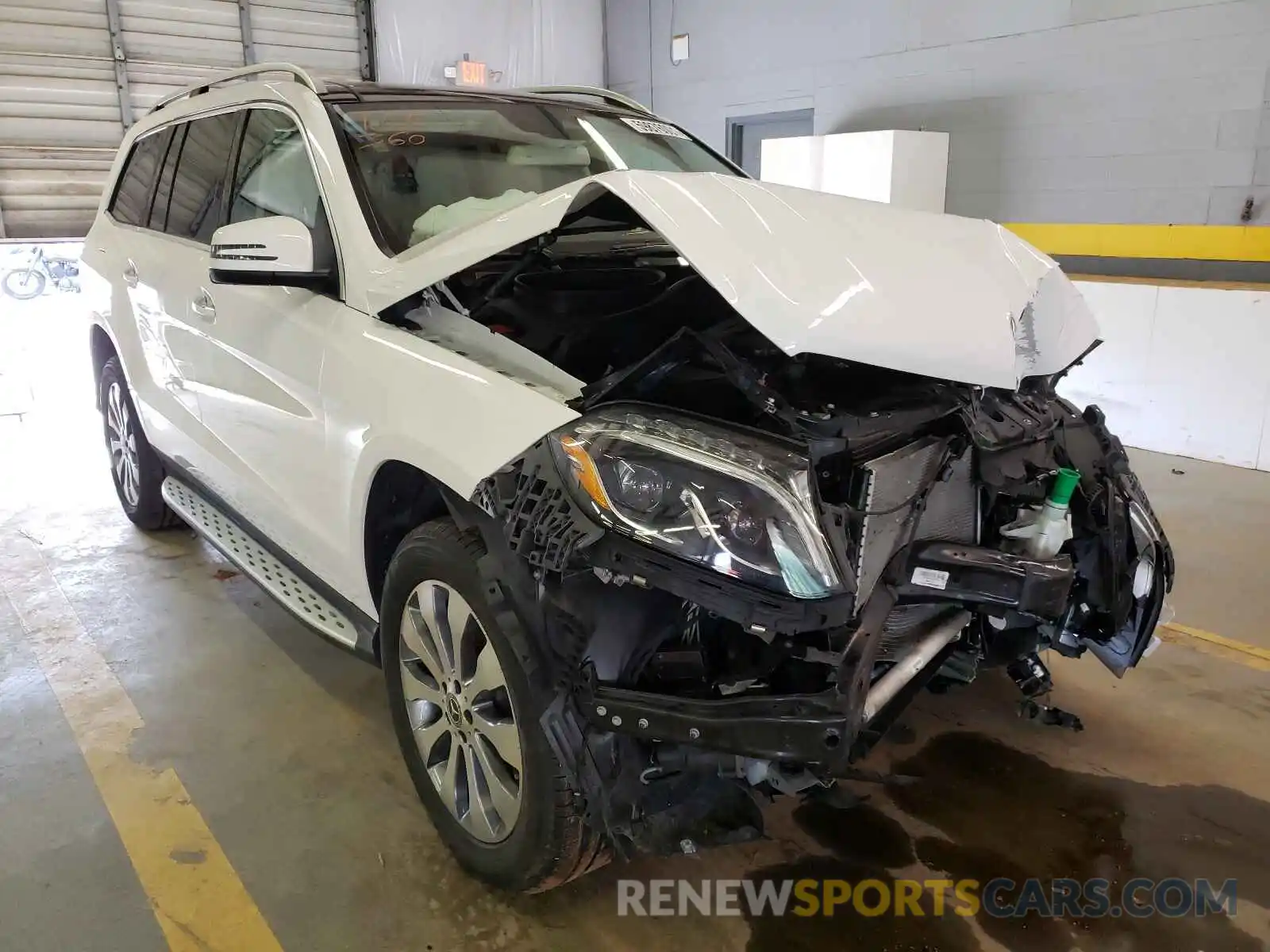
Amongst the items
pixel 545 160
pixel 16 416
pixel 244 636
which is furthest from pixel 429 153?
pixel 16 416

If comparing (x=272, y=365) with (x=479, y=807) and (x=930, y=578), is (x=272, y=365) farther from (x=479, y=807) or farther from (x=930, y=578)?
(x=930, y=578)

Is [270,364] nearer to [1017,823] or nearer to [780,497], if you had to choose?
[780,497]

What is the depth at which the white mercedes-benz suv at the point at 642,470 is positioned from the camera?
1525 mm

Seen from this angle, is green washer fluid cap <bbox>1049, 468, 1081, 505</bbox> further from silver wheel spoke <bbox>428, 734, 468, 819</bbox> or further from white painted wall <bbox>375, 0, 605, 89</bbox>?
white painted wall <bbox>375, 0, 605, 89</bbox>

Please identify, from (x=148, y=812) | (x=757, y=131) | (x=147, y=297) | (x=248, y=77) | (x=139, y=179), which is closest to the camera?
(x=148, y=812)

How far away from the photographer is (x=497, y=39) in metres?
9.38

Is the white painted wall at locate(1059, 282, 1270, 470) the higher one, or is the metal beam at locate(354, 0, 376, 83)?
the metal beam at locate(354, 0, 376, 83)

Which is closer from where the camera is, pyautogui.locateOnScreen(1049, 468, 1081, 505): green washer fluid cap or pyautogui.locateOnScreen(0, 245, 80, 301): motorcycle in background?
pyautogui.locateOnScreen(1049, 468, 1081, 505): green washer fluid cap

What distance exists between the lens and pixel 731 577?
1.45 m

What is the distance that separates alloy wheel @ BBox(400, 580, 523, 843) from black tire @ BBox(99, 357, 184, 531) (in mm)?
2335

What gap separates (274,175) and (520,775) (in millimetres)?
1870

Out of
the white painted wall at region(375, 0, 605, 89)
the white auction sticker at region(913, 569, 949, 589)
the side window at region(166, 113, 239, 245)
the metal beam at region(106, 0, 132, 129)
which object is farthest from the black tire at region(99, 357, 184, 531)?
the white painted wall at region(375, 0, 605, 89)

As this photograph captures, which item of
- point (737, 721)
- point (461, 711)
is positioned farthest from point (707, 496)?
point (461, 711)

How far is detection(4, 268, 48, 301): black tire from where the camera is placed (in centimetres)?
732
